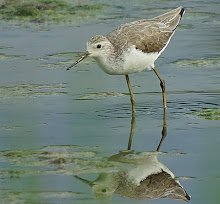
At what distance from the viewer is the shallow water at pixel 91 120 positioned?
591cm

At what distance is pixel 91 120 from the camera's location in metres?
7.99

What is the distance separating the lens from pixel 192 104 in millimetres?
8578

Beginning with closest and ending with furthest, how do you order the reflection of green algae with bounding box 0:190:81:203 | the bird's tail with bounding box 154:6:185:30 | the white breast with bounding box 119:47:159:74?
the reflection of green algae with bounding box 0:190:81:203
the white breast with bounding box 119:47:159:74
the bird's tail with bounding box 154:6:185:30

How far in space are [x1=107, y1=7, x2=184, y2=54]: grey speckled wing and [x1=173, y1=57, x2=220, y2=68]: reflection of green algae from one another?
1.32 meters

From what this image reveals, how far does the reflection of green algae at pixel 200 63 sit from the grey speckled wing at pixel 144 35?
4.34 feet

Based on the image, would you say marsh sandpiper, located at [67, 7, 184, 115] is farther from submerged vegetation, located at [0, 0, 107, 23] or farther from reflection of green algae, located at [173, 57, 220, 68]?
submerged vegetation, located at [0, 0, 107, 23]

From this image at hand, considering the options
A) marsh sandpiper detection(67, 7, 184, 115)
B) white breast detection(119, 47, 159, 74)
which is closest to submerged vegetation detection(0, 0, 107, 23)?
marsh sandpiper detection(67, 7, 184, 115)

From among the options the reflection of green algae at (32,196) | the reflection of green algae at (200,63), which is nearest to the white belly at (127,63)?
the reflection of green algae at (200,63)

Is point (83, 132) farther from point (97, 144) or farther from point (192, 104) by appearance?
point (192, 104)

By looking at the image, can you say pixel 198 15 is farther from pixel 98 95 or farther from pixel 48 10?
pixel 98 95

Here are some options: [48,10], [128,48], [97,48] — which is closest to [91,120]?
[97,48]

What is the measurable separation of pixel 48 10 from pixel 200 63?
6.26 meters

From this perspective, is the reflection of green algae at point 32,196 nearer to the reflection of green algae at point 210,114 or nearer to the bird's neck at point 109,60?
the bird's neck at point 109,60

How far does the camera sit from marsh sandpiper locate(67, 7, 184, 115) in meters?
7.98
